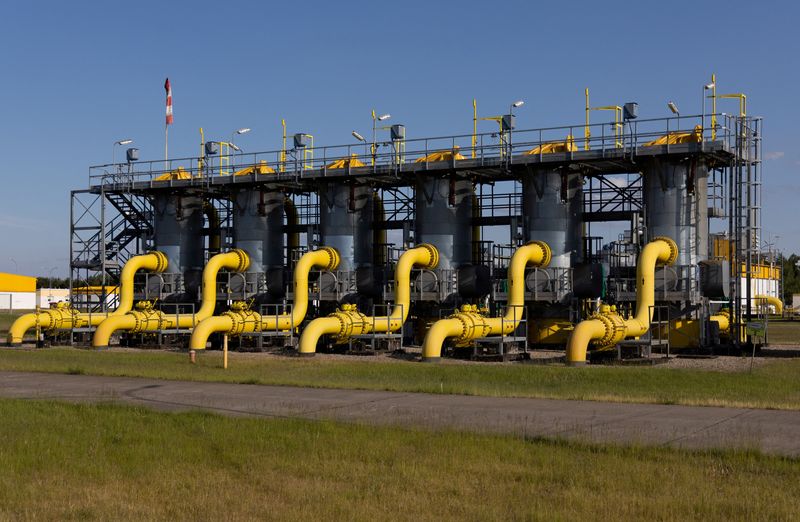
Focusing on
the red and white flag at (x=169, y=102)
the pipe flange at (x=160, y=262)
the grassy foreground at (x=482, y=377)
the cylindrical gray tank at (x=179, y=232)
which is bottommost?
the grassy foreground at (x=482, y=377)

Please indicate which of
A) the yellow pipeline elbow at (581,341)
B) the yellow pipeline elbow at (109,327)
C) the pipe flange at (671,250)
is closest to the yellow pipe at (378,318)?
the yellow pipeline elbow at (109,327)

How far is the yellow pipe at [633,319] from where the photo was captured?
115ft

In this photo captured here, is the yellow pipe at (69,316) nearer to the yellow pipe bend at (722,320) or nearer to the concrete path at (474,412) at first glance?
the concrete path at (474,412)

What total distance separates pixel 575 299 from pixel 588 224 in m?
6.96

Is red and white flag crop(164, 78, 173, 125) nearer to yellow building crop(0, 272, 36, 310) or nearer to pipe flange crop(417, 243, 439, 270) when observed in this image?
pipe flange crop(417, 243, 439, 270)

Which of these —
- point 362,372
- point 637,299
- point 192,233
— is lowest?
point 362,372

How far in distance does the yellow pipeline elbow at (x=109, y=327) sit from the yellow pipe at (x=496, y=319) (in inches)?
669

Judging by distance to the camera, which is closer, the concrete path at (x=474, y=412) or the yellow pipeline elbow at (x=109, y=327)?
the concrete path at (x=474, y=412)

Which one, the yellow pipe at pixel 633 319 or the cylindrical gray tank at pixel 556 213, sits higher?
the cylindrical gray tank at pixel 556 213

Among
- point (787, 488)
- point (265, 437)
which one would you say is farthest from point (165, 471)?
point (787, 488)

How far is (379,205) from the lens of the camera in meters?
54.4

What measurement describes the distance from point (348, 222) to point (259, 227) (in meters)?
6.17

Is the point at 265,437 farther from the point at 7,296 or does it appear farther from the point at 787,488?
the point at 7,296

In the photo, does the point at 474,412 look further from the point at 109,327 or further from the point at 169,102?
the point at 169,102
